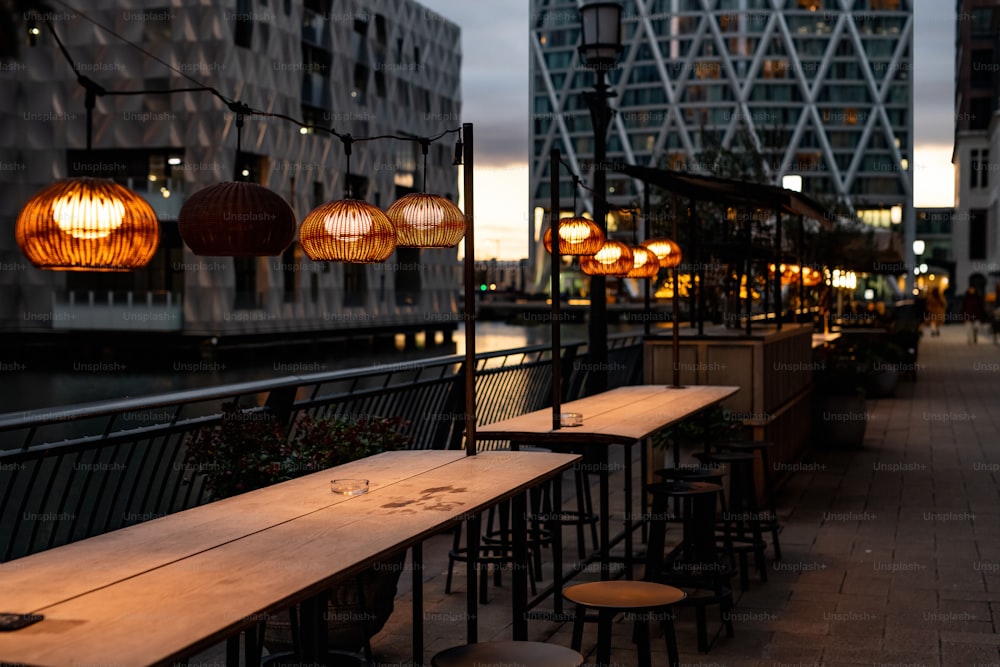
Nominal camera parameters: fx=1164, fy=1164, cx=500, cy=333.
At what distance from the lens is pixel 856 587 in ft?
26.3

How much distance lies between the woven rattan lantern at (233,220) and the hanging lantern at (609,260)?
15.8 feet

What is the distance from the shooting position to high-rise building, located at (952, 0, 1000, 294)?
9725 cm

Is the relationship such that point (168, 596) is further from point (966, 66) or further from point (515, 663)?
point (966, 66)

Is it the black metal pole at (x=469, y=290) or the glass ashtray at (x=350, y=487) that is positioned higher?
the black metal pole at (x=469, y=290)

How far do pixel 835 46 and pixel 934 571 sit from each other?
4782 inches

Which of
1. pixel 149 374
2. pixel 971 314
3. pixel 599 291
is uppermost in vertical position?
pixel 599 291

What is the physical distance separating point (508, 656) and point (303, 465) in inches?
91.7

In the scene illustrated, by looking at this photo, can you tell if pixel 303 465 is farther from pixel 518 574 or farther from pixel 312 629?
pixel 312 629

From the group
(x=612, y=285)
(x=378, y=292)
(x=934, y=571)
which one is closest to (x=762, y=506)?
(x=934, y=571)

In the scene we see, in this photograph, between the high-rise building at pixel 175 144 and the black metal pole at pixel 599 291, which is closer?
the black metal pole at pixel 599 291

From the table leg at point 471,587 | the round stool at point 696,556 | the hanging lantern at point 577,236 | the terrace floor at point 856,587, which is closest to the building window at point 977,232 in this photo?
the terrace floor at point 856,587

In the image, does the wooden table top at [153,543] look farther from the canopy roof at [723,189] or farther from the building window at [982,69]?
the building window at [982,69]

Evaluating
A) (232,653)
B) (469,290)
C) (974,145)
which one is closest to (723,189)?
(469,290)

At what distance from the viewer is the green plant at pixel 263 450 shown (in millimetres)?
6137
